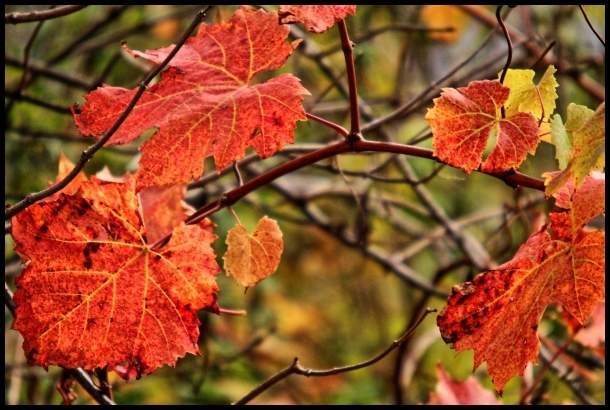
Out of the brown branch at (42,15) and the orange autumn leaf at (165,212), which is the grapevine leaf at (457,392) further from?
the brown branch at (42,15)

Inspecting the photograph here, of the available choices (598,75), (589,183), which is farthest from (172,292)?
(598,75)

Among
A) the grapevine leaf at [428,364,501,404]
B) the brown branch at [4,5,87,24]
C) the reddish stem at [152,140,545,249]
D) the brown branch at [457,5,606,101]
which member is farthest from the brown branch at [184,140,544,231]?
the brown branch at [457,5,606,101]

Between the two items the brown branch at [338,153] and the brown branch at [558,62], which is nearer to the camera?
the brown branch at [338,153]

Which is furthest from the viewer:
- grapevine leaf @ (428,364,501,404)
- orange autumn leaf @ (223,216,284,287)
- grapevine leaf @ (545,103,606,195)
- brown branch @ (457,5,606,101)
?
brown branch @ (457,5,606,101)

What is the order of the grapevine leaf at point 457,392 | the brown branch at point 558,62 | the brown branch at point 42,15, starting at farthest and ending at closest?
1. the brown branch at point 558,62
2. the grapevine leaf at point 457,392
3. the brown branch at point 42,15

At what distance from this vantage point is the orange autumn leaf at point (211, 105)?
896 millimetres

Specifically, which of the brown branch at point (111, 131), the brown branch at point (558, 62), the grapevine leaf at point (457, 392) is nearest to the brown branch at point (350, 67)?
the brown branch at point (111, 131)

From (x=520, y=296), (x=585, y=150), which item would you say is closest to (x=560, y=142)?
(x=585, y=150)

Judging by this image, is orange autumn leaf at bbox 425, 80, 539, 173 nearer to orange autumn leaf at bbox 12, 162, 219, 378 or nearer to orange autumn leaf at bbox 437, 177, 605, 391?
orange autumn leaf at bbox 437, 177, 605, 391

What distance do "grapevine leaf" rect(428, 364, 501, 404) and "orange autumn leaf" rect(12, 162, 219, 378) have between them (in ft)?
1.76

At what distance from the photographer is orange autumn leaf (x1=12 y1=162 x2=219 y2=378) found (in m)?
0.91

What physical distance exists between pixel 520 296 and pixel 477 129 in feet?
0.56

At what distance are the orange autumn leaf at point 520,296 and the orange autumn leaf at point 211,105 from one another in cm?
24
